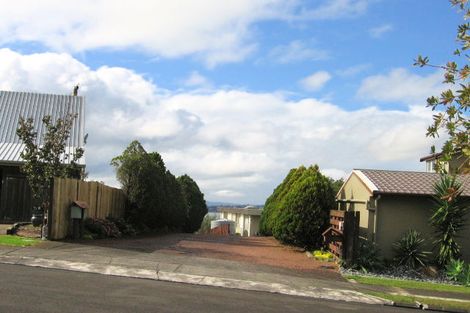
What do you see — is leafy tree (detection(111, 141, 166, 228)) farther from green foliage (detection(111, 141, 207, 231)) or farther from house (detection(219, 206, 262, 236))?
house (detection(219, 206, 262, 236))

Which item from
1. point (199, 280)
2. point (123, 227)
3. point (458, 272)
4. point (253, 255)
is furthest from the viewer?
point (123, 227)

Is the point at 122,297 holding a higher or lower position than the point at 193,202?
lower

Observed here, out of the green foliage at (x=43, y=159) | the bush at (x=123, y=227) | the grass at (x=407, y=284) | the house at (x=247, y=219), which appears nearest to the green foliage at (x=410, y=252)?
the grass at (x=407, y=284)

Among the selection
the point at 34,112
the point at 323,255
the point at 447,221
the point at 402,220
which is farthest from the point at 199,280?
the point at 34,112

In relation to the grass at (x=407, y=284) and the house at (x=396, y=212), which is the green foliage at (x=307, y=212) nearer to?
the house at (x=396, y=212)

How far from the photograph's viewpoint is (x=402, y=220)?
18.2 metres

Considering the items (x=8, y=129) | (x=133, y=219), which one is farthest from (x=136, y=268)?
(x=8, y=129)

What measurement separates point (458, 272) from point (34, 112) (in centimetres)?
2115

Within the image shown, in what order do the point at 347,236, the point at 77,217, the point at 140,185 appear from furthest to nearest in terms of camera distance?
the point at 140,185, the point at 77,217, the point at 347,236

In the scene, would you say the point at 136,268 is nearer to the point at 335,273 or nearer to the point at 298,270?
the point at 298,270

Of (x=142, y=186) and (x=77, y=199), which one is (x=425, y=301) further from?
(x=142, y=186)

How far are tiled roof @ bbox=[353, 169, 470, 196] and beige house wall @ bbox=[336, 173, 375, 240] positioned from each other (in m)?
0.35

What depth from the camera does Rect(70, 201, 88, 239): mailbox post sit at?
59.5 ft

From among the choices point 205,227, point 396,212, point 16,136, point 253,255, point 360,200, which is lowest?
point 205,227
